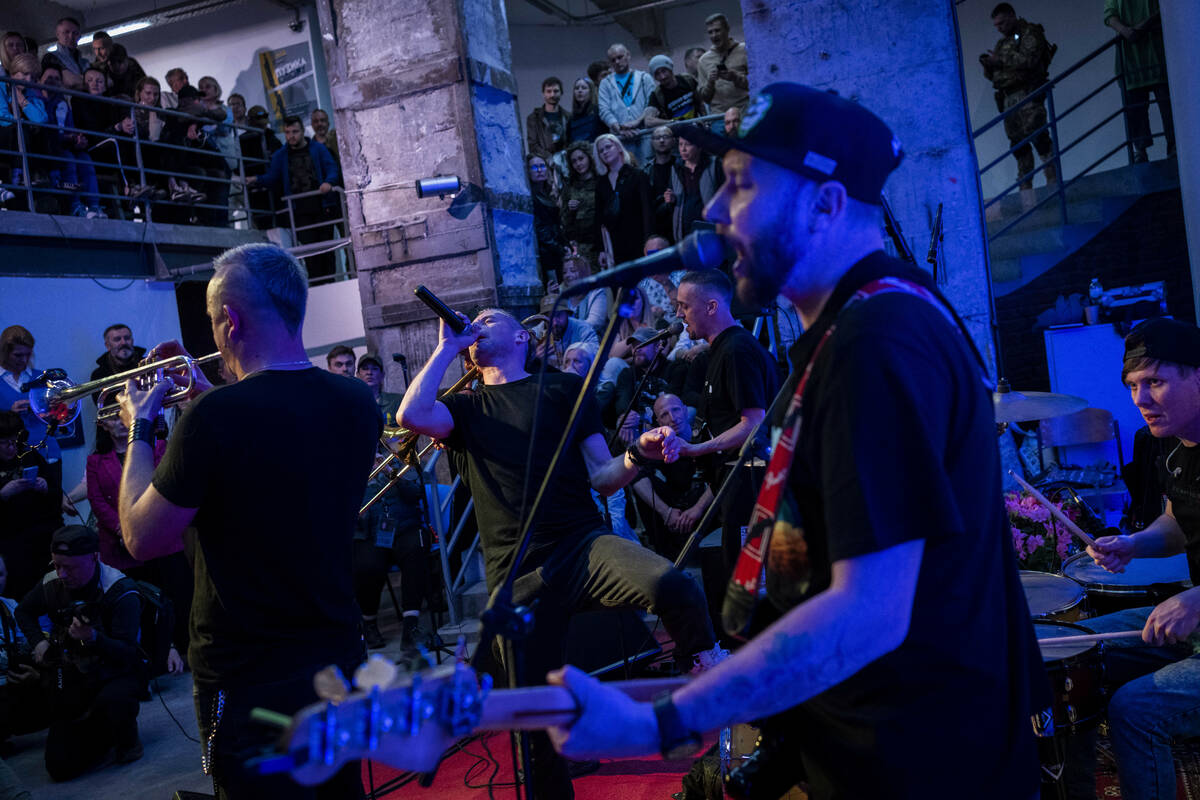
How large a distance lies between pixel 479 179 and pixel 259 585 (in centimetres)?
537

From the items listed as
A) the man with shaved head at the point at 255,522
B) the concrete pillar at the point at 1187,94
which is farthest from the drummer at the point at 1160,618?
the concrete pillar at the point at 1187,94

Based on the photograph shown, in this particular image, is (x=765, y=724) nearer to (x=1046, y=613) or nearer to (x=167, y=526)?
(x=167, y=526)

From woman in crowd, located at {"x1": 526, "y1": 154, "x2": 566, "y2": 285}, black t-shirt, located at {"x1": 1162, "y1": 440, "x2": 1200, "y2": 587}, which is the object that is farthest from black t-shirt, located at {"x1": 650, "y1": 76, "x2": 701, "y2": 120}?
black t-shirt, located at {"x1": 1162, "y1": 440, "x2": 1200, "y2": 587}

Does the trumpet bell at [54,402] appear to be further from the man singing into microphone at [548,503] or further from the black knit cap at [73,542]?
the man singing into microphone at [548,503]

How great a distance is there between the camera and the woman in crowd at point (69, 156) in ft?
31.1

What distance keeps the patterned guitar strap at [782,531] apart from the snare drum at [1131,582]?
2.77 meters

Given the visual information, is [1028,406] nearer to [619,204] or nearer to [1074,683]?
[1074,683]

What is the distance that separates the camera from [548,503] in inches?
135

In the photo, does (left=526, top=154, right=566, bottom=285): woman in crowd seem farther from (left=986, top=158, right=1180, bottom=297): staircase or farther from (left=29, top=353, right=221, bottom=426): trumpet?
(left=29, top=353, right=221, bottom=426): trumpet

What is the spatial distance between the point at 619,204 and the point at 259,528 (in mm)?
6866

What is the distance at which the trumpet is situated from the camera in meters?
3.33

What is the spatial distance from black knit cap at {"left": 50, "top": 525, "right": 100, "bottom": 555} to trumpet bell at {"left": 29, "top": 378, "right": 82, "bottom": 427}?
0.98 m

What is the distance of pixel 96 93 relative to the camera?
10.0 m

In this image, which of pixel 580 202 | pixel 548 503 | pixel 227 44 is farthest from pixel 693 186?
pixel 227 44
